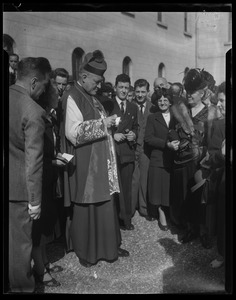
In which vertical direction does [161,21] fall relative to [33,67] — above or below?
above

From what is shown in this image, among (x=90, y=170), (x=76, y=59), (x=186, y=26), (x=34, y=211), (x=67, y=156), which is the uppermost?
(x=186, y=26)

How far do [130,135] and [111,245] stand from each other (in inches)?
34.7

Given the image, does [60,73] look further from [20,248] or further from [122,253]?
[122,253]

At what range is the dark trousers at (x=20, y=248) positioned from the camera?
3.28 metres

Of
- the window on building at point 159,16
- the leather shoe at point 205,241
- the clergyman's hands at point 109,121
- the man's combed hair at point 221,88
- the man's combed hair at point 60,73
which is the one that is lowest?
the leather shoe at point 205,241

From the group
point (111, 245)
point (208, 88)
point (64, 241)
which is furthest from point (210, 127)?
point (64, 241)

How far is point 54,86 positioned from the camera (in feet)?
11.1

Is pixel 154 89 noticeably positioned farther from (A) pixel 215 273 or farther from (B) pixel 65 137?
(A) pixel 215 273

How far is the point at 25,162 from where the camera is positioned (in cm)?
317

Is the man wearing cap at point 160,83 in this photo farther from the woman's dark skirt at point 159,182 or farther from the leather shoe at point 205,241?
the leather shoe at point 205,241

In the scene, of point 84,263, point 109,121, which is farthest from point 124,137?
point 84,263

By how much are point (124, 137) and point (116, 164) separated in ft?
0.73

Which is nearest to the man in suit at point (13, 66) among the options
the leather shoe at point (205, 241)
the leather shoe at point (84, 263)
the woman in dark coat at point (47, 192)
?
the woman in dark coat at point (47, 192)

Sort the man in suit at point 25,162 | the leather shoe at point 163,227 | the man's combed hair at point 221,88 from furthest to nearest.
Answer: the leather shoe at point 163,227, the man's combed hair at point 221,88, the man in suit at point 25,162
